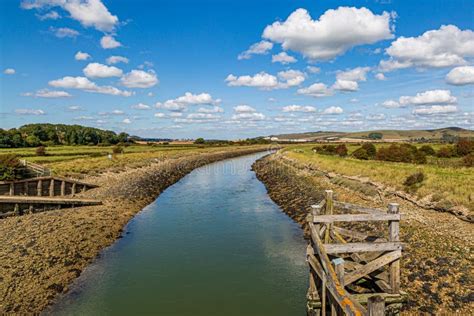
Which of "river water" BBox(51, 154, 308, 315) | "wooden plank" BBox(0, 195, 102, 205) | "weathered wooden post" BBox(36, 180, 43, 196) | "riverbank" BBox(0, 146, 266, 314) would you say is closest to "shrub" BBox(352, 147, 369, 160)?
"river water" BBox(51, 154, 308, 315)

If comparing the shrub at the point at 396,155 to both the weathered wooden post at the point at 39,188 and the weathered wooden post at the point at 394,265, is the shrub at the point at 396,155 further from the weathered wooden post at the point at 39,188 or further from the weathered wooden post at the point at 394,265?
the weathered wooden post at the point at 39,188

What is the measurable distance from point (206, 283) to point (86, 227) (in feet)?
34.2

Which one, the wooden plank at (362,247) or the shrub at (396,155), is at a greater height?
the shrub at (396,155)

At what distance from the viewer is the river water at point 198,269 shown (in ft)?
41.6

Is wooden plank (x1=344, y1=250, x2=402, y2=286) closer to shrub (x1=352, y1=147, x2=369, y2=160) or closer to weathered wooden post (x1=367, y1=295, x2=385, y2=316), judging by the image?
weathered wooden post (x1=367, y1=295, x2=385, y2=316)

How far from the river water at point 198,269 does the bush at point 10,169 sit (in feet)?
43.5

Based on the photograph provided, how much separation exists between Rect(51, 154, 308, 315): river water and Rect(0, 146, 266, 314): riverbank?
72cm

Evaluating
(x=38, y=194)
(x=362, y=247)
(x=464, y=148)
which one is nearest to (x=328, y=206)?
(x=362, y=247)

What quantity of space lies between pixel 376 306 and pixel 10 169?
33.9m

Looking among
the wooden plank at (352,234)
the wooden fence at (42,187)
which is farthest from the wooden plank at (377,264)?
the wooden fence at (42,187)

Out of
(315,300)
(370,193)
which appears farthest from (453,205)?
(315,300)

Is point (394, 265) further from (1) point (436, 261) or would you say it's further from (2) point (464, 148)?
(2) point (464, 148)

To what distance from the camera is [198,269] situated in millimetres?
16391

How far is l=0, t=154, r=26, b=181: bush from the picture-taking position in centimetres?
2931
